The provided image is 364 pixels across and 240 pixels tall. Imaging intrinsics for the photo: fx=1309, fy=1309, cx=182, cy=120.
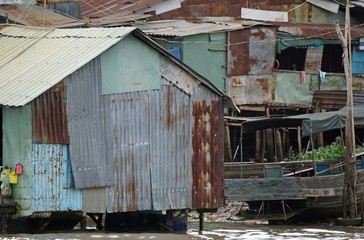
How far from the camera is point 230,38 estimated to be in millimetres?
35875

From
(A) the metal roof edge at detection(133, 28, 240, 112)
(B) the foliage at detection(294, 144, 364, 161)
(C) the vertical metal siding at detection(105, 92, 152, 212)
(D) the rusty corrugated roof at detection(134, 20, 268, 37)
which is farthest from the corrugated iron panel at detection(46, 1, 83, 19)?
(C) the vertical metal siding at detection(105, 92, 152, 212)

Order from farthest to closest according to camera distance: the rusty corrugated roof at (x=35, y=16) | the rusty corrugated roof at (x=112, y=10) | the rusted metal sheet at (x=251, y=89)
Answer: the rusted metal sheet at (x=251, y=89)
the rusty corrugated roof at (x=112, y=10)
the rusty corrugated roof at (x=35, y=16)

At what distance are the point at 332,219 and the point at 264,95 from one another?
657 centimetres

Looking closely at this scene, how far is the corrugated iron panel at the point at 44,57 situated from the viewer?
23.8m

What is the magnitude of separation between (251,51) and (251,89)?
106cm

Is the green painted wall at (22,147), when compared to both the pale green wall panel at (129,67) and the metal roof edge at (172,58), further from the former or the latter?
the metal roof edge at (172,58)

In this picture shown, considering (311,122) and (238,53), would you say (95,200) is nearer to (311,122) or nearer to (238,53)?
(311,122)

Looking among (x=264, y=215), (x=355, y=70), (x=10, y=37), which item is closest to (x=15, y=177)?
(x=10, y=37)

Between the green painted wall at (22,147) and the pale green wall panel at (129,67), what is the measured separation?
66.6 inches

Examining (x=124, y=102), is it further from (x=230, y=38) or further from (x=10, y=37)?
(x=230, y=38)

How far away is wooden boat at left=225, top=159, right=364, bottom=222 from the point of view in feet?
99.1

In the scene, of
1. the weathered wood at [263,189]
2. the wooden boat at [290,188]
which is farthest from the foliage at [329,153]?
the weathered wood at [263,189]

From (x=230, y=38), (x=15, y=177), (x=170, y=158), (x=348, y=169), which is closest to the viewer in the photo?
(x=15, y=177)

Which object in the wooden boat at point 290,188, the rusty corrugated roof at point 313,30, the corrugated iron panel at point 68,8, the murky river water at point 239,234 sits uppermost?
the corrugated iron panel at point 68,8
